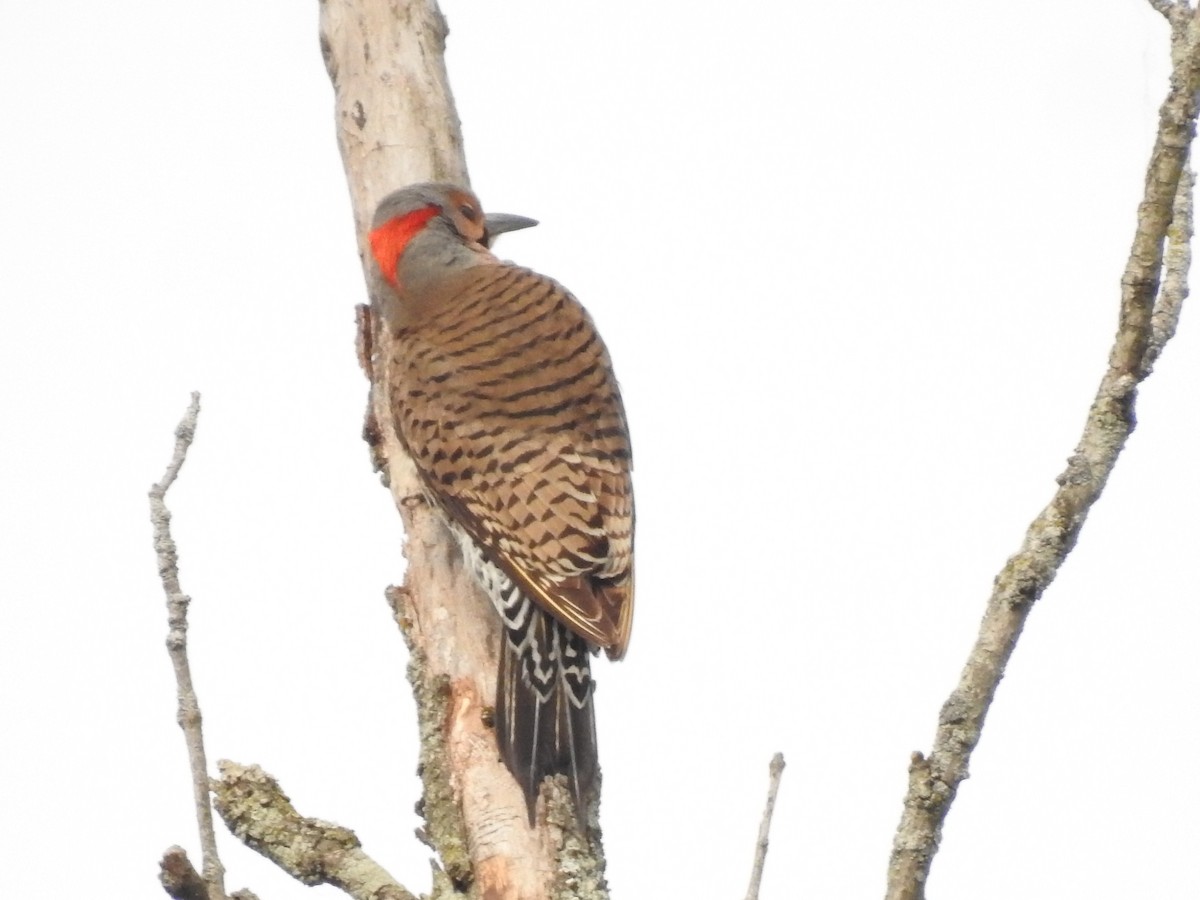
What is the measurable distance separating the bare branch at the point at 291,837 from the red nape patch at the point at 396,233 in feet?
4.95

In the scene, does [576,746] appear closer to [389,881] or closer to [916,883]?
[389,881]

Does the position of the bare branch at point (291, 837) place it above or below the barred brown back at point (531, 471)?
below

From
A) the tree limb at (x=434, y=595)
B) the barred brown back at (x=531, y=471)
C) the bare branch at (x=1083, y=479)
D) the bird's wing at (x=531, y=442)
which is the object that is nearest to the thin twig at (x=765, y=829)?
the bare branch at (x=1083, y=479)

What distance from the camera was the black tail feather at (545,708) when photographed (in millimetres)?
3457

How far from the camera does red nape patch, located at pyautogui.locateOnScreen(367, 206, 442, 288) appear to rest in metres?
4.36

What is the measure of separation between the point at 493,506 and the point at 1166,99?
1.92 metres

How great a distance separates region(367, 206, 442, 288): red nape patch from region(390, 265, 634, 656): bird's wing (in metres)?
0.23

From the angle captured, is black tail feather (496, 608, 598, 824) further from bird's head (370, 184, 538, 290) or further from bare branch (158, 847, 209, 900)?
→ bird's head (370, 184, 538, 290)

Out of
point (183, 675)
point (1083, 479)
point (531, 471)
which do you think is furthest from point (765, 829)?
point (531, 471)

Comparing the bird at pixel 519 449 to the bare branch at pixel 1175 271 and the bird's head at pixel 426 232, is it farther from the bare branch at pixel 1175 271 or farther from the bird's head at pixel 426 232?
the bare branch at pixel 1175 271

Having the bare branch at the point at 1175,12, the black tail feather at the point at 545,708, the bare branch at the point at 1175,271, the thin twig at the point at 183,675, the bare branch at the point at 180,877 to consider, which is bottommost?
the bare branch at the point at 180,877

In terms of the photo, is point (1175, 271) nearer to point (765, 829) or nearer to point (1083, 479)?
point (1083, 479)

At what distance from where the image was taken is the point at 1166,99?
2641 mm

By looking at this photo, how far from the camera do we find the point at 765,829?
8.56 ft
